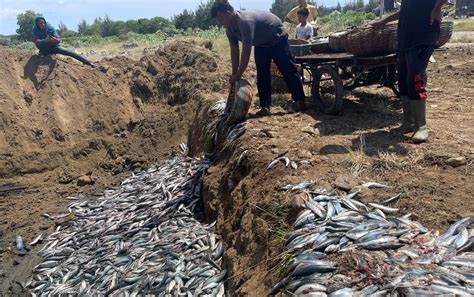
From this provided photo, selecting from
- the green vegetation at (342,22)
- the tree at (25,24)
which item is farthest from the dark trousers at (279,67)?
the tree at (25,24)

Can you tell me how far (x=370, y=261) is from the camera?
3.83m

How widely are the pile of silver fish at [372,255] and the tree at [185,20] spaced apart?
50.9 m

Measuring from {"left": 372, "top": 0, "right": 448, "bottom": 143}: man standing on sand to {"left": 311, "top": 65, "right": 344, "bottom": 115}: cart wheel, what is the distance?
4.96 feet

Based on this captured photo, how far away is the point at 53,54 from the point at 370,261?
1423 cm

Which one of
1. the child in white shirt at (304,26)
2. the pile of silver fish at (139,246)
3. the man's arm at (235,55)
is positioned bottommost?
the pile of silver fish at (139,246)

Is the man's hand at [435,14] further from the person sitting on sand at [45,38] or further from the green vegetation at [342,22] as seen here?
the green vegetation at [342,22]

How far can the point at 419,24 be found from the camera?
20.4ft

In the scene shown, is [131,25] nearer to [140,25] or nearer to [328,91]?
[140,25]

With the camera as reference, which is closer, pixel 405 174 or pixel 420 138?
pixel 405 174

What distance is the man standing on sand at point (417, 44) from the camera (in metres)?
6.17

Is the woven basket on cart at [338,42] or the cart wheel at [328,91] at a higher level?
the woven basket on cart at [338,42]

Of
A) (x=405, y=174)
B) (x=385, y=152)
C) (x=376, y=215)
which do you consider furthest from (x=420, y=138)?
(x=376, y=215)

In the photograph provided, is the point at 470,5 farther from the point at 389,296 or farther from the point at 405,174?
the point at 389,296

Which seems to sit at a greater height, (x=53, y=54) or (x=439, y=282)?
(x=53, y=54)
